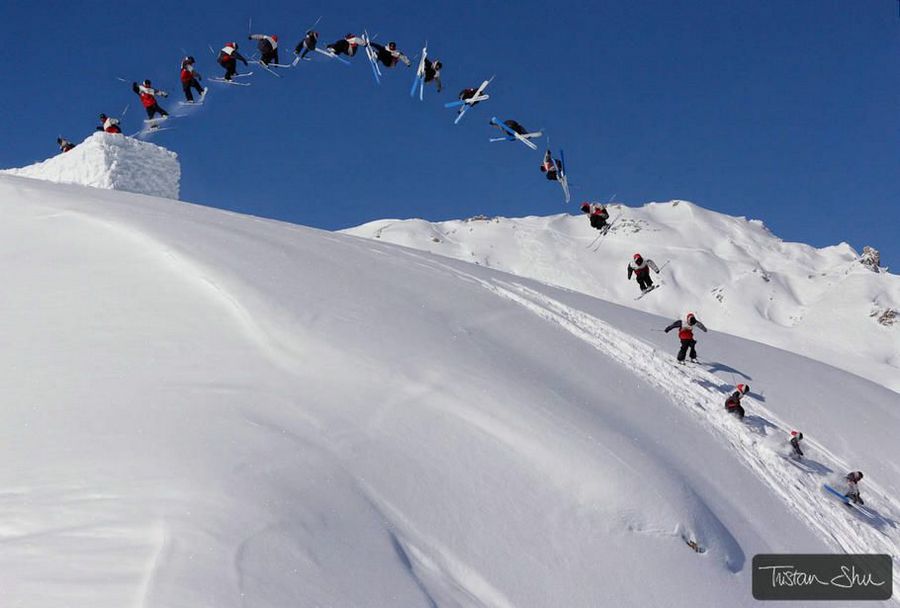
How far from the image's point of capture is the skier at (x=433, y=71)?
18781 millimetres

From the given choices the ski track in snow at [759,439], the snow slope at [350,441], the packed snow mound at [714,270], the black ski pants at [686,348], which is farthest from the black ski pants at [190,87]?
→ the packed snow mound at [714,270]

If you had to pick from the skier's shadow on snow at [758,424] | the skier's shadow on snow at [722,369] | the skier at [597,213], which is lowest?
the skier's shadow on snow at [758,424]

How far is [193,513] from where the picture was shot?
6344mm

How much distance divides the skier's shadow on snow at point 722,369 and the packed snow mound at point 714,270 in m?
32.9

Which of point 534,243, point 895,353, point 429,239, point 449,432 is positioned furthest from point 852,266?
point 449,432

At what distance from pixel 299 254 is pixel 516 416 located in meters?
6.57

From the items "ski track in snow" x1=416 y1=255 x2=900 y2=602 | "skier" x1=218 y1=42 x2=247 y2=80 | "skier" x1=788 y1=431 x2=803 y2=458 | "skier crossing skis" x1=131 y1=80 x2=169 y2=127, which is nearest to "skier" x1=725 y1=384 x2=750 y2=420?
"ski track in snow" x1=416 y1=255 x2=900 y2=602

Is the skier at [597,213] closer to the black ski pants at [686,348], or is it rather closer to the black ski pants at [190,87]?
the black ski pants at [686,348]

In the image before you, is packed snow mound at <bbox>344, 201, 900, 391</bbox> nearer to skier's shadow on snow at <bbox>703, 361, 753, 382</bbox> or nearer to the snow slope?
skier's shadow on snow at <bbox>703, 361, 753, 382</bbox>

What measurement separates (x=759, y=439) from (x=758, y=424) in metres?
0.72

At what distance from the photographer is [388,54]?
1873cm

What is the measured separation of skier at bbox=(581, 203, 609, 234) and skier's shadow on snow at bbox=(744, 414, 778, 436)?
21.6 feet

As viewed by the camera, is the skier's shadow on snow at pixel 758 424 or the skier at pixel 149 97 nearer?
the skier's shadow on snow at pixel 758 424
